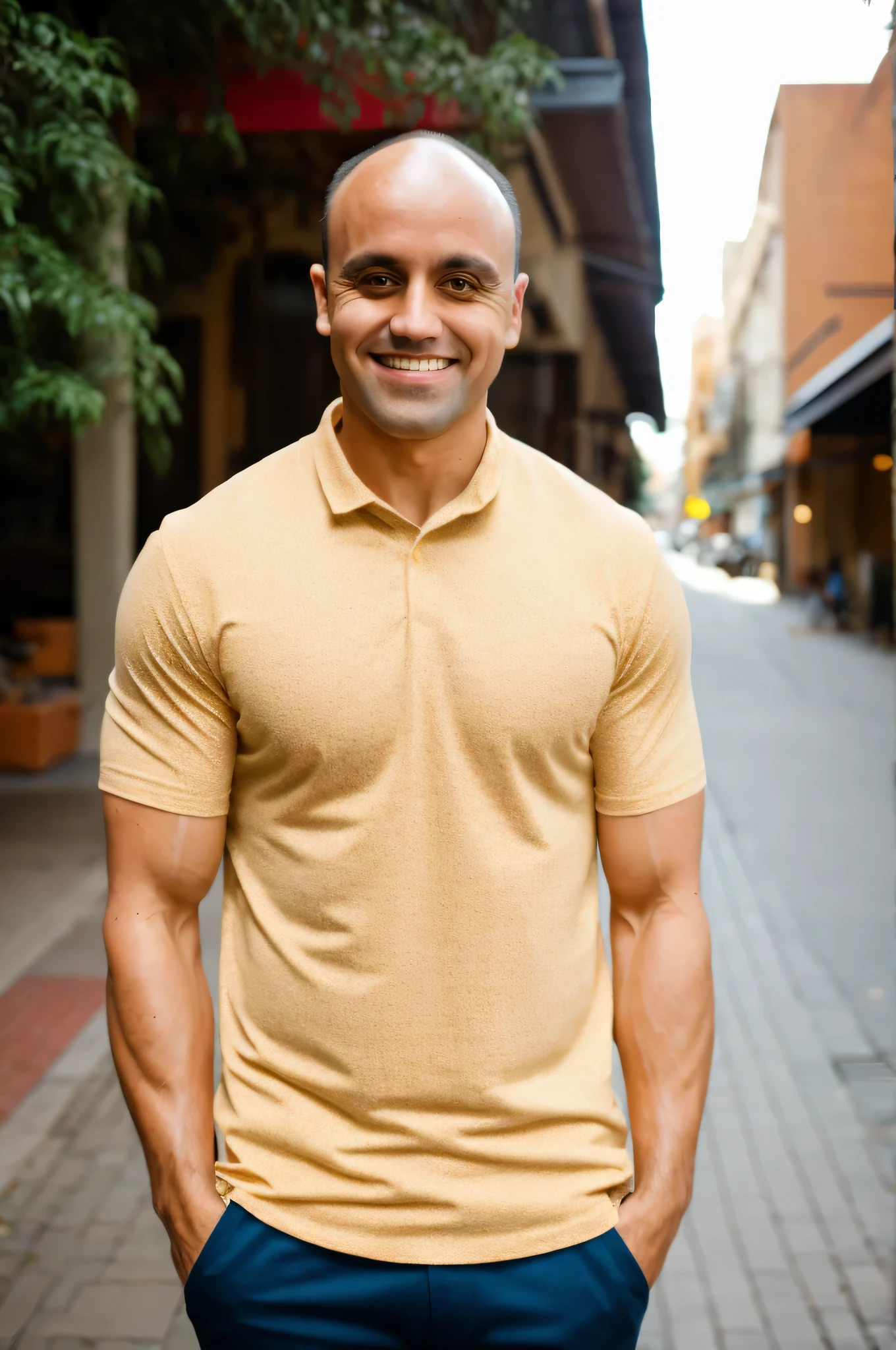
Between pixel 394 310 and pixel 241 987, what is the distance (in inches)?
34.6

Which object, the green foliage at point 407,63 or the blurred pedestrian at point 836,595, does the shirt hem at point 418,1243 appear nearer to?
the green foliage at point 407,63

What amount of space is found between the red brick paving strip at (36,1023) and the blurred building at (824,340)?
534 inches

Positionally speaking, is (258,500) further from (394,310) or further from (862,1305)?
(862,1305)

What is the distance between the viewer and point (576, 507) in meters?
1.74

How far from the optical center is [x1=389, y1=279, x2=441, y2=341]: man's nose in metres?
1.59

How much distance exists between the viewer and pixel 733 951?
630 centimetres

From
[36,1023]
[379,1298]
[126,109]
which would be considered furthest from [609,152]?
[379,1298]

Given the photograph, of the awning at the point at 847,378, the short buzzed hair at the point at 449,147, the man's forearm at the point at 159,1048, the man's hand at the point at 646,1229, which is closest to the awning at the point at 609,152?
the awning at the point at 847,378

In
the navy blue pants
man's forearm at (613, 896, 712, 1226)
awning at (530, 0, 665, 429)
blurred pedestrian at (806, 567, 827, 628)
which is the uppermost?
awning at (530, 0, 665, 429)

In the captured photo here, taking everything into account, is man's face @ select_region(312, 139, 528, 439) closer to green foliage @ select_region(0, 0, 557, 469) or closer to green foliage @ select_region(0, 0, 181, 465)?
green foliage @ select_region(0, 0, 181, 465)

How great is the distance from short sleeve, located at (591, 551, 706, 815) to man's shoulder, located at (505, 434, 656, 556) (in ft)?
0.17

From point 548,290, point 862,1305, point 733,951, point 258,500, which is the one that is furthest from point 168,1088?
point 548,290

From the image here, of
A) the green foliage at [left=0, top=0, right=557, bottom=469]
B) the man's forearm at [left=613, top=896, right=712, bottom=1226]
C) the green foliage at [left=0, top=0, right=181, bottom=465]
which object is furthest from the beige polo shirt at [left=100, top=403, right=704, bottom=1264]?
the green foliage at [left=0, top=0, right=557, bottom=469]

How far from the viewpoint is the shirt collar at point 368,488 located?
1652mm
